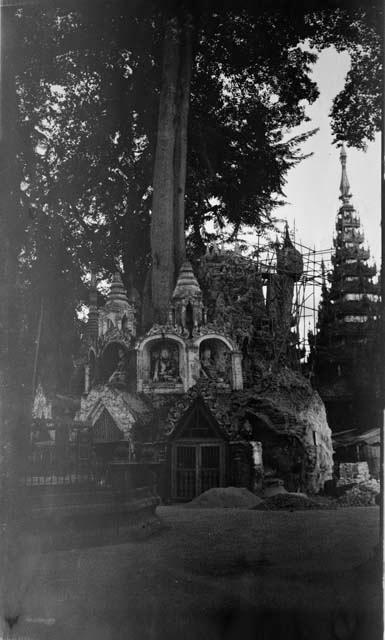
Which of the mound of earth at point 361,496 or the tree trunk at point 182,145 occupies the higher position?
the tree trunk at point 182,145

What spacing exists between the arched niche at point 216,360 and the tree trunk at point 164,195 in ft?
1.70

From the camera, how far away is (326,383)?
5.11 metres

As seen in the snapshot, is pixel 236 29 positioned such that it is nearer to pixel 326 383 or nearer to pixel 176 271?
pixel 176 271

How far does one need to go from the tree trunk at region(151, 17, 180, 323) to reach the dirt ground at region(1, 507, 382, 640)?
269 centimetres

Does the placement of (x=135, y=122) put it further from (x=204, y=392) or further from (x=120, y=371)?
(x=204, y=392)

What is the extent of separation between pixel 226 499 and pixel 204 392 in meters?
1.13

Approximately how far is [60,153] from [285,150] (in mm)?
1986

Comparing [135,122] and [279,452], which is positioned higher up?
[135,122]

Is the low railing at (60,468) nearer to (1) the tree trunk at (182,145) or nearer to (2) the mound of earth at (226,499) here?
(2) the mound of earth at (226,499)

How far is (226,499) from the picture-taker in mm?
5047

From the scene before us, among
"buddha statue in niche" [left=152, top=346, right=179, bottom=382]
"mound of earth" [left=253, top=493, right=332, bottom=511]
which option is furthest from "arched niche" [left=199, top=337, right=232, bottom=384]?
"mound of earth" [left=253, top=493, right=332, bottom=511]

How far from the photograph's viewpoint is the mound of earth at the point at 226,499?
4.96m

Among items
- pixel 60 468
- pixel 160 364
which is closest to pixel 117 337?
pixel 160 364

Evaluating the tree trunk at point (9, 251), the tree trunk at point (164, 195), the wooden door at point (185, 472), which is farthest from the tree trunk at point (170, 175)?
the wooden door at point (185, 472)
